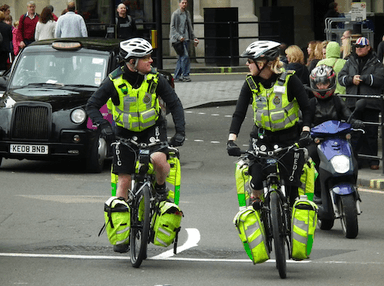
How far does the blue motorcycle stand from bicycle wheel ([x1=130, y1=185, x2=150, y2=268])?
216 cm

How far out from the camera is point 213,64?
93.6 feet

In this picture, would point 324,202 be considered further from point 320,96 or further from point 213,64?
point 213,64

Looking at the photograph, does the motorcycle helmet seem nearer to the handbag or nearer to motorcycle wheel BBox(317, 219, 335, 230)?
motorcycle wheel BBox(317, 219, 335, 230)

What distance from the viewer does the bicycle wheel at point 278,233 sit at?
7.19 meters

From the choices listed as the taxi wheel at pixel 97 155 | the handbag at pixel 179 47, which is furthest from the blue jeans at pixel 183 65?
the taxi wheel at pixel 97 155

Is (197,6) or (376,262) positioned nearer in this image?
(376,262)

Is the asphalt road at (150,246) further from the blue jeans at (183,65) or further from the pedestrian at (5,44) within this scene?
the blue jeans at (183,65)

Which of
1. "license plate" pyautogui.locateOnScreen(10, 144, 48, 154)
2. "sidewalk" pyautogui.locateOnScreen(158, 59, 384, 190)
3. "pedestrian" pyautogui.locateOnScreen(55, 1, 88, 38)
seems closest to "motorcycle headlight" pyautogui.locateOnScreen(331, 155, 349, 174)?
"license plate" pyautogui.locateOnScreen(10, 144, 48, 154)

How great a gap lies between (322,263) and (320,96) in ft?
7.06

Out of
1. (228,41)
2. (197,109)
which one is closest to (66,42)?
(197,109)

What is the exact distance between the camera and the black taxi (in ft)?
43.2

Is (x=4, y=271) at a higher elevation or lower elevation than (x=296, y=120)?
lower

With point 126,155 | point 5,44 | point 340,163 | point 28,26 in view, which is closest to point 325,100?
point 340,163

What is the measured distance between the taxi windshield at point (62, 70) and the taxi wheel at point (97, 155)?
3.13ft
